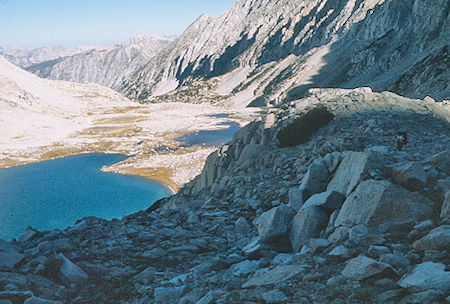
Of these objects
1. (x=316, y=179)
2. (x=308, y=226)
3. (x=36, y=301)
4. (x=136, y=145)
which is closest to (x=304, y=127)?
(x=316, y=179)

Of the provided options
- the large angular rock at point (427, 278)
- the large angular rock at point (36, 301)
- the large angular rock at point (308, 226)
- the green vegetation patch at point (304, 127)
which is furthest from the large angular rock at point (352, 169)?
the green vegetation patch at point (304, 127)

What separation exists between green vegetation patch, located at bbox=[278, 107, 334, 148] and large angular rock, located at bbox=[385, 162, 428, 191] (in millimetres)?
11181

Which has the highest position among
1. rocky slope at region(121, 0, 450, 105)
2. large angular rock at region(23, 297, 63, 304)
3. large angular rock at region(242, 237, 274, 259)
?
rocky slope at region(121, 0, 450, 105)

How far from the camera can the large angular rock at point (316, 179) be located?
10547 millimetres

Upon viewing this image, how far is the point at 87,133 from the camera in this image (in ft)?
349

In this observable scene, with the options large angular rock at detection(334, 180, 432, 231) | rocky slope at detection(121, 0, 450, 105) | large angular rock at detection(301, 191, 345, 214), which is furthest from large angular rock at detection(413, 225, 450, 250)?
rocky slope at detection(121, 0, 450, 105)

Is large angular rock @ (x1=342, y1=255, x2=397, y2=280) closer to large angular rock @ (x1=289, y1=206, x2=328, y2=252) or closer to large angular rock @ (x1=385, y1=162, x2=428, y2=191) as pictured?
large angular rock @ (x1=289, y1=206, x2=328, y2=252)

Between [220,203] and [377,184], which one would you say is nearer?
[377,184]

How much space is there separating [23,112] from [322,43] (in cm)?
16014

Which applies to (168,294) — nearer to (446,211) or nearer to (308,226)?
(308,226)

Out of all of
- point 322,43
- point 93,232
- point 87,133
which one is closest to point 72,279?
point 93,232

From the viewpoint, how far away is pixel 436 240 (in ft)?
17.2

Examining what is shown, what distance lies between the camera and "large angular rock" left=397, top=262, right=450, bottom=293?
13.5 feet

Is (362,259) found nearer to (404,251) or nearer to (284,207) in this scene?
(404,251)
